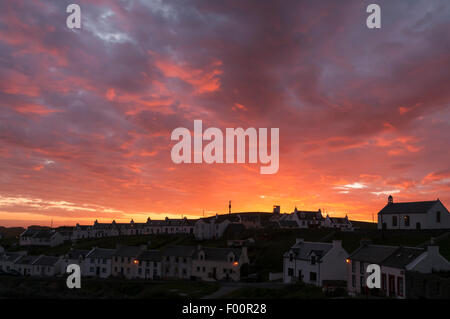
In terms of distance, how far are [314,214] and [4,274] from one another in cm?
10320

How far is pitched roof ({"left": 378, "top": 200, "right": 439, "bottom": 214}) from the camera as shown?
81.6 m

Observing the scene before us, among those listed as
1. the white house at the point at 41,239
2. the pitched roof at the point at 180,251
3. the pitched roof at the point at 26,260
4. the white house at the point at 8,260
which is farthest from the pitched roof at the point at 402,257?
the white house at the point at 41,239

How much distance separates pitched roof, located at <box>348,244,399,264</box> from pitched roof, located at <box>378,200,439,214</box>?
27.3 metres

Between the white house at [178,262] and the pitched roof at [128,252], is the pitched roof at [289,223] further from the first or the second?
the pitched roof at [128,252]

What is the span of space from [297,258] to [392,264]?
22972 mm

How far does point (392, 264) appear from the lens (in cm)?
5006

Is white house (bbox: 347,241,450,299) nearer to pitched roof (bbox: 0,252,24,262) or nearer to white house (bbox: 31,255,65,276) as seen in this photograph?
white house (bbox: 31,255,65,276)

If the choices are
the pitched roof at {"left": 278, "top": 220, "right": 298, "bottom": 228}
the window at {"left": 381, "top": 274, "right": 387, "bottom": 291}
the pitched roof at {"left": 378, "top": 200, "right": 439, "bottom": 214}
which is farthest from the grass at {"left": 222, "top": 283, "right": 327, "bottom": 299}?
the pitched roof at {"left": 278, "top": 220, "right": 298, "bottom": 228}

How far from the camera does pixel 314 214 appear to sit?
14850cm

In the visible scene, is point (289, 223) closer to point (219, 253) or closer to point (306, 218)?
point (306, 218)

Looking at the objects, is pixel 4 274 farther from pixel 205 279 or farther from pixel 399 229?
pixel 399 229

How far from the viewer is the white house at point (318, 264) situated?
211ft
